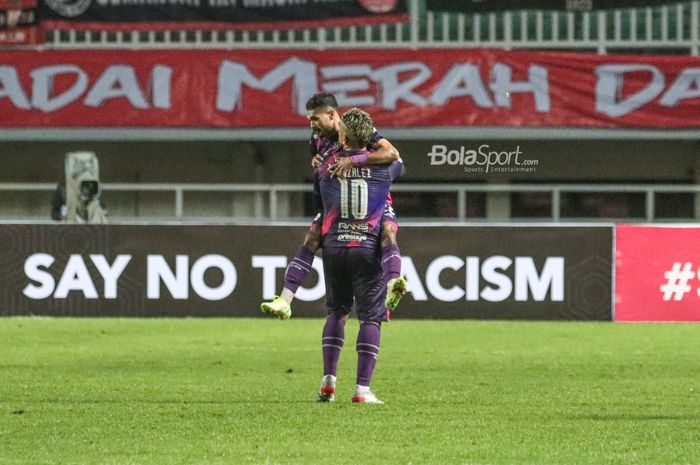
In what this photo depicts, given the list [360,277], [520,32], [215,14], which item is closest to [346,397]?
[360,277]

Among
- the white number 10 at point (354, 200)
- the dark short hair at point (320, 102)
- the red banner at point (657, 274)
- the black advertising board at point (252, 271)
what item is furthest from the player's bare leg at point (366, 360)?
the red banner at point (657, 274)

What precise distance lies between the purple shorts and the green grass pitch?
25.3 inches

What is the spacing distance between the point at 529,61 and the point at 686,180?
4.07 metres

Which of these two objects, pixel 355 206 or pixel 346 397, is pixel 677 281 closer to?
pixel 346 397

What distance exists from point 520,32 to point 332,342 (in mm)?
15673

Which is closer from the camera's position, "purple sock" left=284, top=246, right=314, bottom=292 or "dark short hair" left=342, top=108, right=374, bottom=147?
"dark short hair" left=342, top=108, right=374, bottom=147

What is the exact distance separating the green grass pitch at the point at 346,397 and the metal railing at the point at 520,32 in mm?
7943

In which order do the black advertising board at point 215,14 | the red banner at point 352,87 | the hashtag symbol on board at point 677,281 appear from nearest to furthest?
the hashtag symbol on board at point 677,281, the red banner at point 352,87, the black advertising board at point 215,14

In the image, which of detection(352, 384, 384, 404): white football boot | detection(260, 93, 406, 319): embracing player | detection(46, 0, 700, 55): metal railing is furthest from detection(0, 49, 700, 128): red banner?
detection(352, 384, 384, 404): white football boot

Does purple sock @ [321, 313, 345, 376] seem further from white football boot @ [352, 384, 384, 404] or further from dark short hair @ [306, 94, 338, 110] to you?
dark short hair @ [306, 94, 338, 110]

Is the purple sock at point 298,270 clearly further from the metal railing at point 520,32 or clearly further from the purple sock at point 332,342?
the metal railing at point 520,32

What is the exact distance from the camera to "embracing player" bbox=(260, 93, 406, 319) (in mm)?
10079

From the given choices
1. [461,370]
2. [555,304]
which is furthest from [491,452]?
[555,304]

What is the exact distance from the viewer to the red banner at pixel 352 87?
24.2m
